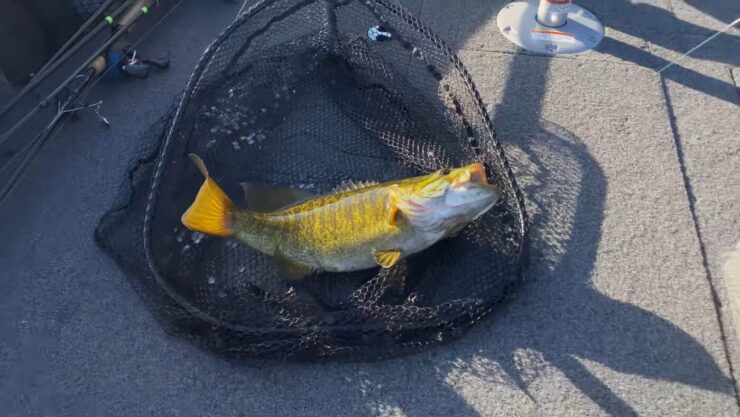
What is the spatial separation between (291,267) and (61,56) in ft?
7.21

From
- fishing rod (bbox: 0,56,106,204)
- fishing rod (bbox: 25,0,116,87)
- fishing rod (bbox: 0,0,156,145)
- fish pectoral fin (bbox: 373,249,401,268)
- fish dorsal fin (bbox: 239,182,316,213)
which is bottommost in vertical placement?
fish pectoral fin (bbox: 373,249,401,268)

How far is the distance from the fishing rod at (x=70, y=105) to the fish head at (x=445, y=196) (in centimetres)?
222

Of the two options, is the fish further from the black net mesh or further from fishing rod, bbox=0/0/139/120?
fishing rod, bbox=0/0/139/120

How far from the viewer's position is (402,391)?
102 inches

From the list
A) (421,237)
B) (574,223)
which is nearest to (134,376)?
(421,237)

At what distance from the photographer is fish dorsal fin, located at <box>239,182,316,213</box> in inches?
112

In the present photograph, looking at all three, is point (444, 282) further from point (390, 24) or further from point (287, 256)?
point (390, 24)

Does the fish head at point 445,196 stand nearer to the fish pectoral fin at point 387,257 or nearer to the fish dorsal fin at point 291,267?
the fish pectoral fin at point 387,257

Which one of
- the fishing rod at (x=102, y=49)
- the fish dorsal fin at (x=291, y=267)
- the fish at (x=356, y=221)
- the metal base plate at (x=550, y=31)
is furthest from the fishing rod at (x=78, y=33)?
Answer: the metal base plate at (x=550, y=31)

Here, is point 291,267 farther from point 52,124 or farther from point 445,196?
point 52,124

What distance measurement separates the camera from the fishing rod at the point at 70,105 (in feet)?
11.1

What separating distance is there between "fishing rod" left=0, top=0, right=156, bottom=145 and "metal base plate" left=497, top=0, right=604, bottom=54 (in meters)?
2.57

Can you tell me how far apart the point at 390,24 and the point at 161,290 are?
212 cm

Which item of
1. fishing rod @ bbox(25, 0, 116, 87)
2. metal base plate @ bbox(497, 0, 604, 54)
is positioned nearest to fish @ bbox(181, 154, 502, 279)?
fishing rod @ bbox(25, 0, 116, 87)
